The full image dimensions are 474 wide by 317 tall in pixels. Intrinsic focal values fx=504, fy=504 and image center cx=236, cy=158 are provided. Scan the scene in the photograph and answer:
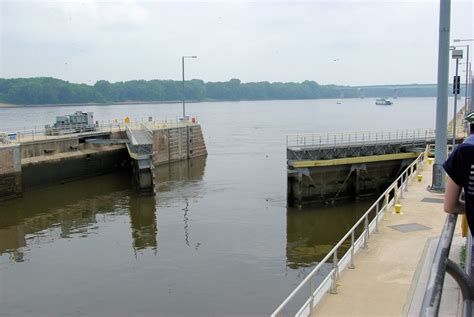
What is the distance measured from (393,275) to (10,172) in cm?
2701

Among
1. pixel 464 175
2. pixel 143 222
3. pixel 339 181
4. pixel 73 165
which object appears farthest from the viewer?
pixel 73 165

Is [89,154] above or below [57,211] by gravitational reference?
above

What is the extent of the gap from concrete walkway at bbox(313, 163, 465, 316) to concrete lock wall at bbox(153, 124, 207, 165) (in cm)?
3216

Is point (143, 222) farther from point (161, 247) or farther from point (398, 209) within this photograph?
point (398, 209)

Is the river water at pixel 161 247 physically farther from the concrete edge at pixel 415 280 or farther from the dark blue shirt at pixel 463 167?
the dark blue shirt at pixel 463 167

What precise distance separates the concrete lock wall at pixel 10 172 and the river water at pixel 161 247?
961 millimetres

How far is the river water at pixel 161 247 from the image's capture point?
15641mm

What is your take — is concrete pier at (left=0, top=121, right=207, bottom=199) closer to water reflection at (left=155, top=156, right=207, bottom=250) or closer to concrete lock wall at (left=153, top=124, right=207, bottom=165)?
concrete lock wall at (left=153, top=124, right=207, bottom=165)

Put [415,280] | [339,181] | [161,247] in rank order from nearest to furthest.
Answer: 1. [415,280]
2. [161,247]
3. [339,181]

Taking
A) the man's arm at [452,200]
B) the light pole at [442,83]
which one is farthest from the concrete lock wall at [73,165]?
the man's arm at [452,200]

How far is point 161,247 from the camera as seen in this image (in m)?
21.9

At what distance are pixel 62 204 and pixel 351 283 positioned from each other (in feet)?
80.7

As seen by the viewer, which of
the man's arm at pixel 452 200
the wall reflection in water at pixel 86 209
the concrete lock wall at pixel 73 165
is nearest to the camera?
the man's arm at pixel 452 200

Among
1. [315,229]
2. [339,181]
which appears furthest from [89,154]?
[315,229]
